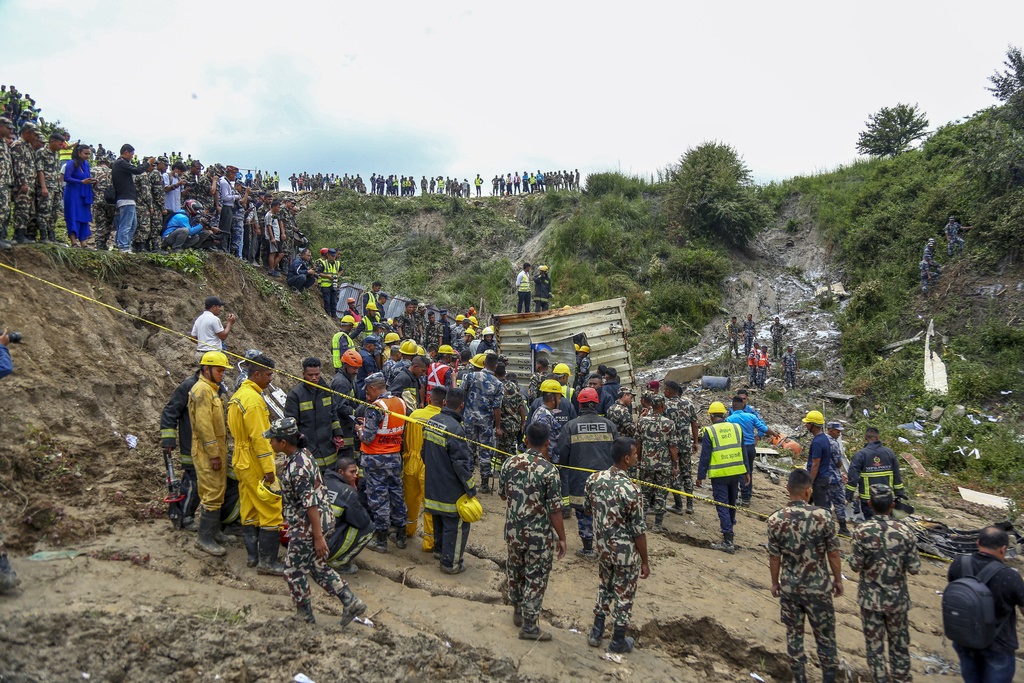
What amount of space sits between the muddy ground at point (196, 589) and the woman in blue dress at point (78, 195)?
93 cm

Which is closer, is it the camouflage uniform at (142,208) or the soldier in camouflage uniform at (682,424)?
the soldier in camouflage uniform at (682,424)

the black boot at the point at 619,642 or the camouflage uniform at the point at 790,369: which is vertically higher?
the camouflage uniform at the point at 790,369

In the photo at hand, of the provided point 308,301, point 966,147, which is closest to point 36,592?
point 308,301

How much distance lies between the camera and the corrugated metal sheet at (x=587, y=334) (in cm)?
1285

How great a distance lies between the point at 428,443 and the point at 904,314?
18.1 metres

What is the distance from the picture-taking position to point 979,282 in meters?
18.1

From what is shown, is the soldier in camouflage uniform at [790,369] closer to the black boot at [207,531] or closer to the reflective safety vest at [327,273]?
the reflective safety vest at [327,273]

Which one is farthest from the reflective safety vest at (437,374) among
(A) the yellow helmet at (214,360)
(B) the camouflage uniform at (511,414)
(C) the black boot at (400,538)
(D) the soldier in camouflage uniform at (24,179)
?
(D) the soldier in camouflage uniform at (24,179)

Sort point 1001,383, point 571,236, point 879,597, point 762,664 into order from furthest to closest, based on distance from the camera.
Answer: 1. point 571,236
2. point 1001,383
3. point 762,664
4. point 879,597

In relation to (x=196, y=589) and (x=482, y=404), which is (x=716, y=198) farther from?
(x=196, y=589)

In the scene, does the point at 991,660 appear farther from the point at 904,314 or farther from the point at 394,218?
the point at 394,218

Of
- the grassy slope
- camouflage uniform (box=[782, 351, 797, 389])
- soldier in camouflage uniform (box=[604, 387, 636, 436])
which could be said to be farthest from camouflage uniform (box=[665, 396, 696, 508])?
camouflage uniform (box=[782, 351, 797, 389])

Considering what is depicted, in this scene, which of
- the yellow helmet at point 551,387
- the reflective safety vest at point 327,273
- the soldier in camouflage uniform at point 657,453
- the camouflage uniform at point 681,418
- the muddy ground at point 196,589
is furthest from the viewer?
the reflective safety vest at point 327,273

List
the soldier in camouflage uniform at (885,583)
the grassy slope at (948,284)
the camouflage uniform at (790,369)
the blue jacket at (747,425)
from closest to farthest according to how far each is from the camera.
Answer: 1. the soldier in camouflage uniform at (885,583)
2. the blue jacket at (747,425)
3. the grassy slope at (948,284)
4. the camouflage uniform at (790,369)
